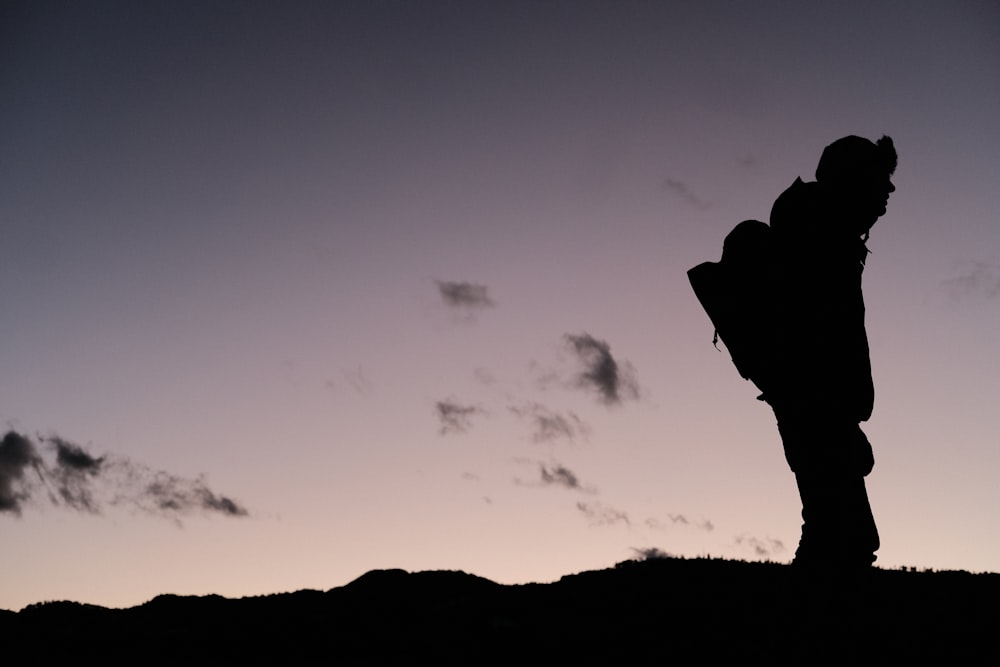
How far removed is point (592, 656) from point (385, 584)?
5802 millimetres

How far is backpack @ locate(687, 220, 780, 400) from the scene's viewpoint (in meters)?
21.8

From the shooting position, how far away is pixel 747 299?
72.9ft

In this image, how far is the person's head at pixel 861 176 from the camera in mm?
21062

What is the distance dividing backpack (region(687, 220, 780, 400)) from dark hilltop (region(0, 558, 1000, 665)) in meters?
5.58

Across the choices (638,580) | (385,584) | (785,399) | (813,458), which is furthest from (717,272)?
(385,584)

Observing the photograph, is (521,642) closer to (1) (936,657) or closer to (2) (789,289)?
(1) (936,657)

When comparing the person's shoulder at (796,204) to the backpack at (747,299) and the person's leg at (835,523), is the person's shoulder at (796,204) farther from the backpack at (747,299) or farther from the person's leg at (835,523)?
the person's leg at (835,523)

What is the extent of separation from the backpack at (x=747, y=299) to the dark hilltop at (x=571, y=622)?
5581mm

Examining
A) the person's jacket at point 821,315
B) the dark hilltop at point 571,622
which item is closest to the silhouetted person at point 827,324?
the person's jacket at point 821,315

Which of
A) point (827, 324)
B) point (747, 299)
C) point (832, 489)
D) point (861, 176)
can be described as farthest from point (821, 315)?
point (832, 489)

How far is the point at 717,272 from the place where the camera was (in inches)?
897

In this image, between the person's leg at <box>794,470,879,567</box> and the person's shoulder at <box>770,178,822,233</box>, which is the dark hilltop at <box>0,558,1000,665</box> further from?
the person's shoulder at <box>770,178,822,233</box>

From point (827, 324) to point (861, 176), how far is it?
3.52 meters

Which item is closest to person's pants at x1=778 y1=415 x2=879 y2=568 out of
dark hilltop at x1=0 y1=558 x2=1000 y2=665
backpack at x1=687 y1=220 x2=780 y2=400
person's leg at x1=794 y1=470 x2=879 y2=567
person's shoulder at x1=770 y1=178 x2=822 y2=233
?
person's leg at x1=794 y1=470 x2=879 y2=567
